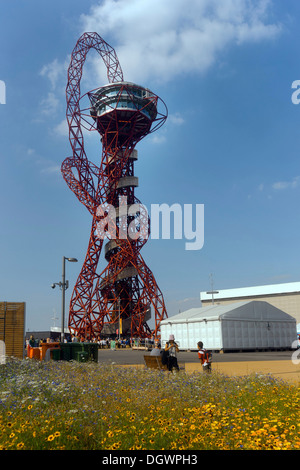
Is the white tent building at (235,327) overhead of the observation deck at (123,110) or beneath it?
beneath

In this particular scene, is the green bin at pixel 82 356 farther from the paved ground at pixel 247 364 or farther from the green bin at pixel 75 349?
the paved ground at pixel 247 364

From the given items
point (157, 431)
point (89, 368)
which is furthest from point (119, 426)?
point (89, 368)

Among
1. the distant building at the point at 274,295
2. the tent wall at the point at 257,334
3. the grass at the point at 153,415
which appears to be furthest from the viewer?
the distant building at the point at 274,295

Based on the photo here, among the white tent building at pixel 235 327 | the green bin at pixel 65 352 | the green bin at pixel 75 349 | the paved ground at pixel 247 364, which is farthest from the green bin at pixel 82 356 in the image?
the white tent building at pixel 235 327

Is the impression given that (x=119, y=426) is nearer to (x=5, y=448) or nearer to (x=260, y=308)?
(x=5, y=448)

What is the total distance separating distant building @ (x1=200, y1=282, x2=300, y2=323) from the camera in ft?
266

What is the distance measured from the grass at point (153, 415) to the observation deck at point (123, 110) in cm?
4756

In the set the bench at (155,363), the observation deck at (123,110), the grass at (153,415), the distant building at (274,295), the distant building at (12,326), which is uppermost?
the observation deck at (123,110)

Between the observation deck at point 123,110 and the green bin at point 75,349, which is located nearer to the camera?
the green bin at point 75,349

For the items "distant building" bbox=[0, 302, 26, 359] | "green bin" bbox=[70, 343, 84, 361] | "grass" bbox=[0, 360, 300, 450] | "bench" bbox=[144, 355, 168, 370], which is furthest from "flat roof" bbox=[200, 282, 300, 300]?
"grass" bbox=[0, 360, 300, 450]

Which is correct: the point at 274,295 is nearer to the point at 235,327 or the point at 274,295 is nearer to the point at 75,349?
the point at 235,327

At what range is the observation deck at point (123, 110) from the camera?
54000mm

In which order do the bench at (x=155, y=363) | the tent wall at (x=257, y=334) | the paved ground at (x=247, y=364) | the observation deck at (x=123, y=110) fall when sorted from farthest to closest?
the observation deck at (x=123, y=110), the tent wall at (x=257, y=334), the paved ground at (x=247, y=364), the bench at (x=155, y=363)

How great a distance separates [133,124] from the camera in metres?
55.2
